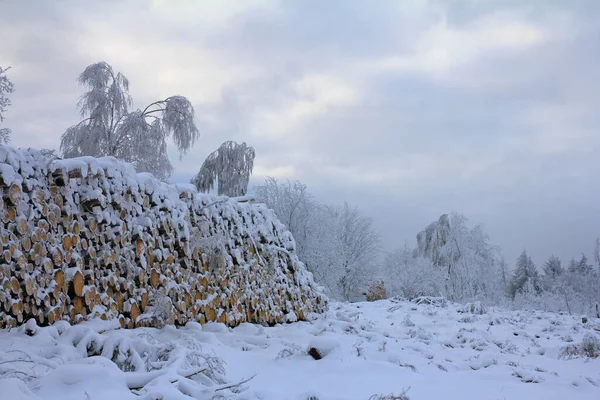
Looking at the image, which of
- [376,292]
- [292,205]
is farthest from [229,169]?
[376,292]

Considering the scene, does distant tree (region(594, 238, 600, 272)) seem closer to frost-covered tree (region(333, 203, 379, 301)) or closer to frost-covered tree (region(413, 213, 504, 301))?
frost-covered tree (region(413, 213, 504, 301))

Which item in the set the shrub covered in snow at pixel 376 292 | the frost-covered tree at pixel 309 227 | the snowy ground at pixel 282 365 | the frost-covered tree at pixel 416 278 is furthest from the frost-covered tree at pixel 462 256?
the snowy ground at pixel 282 365

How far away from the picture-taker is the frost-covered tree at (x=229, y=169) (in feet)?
58.1

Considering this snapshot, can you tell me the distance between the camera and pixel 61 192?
3.93 m

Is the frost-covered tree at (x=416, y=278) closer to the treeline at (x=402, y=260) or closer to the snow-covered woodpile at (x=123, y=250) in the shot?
the treeline at (x=402, y=260)

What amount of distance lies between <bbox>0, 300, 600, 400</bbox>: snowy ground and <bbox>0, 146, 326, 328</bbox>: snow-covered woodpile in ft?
0.97

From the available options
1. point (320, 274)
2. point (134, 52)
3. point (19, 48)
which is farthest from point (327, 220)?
point (19, 48)

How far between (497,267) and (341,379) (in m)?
23.1

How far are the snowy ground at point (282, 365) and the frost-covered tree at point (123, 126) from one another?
943 centimetres

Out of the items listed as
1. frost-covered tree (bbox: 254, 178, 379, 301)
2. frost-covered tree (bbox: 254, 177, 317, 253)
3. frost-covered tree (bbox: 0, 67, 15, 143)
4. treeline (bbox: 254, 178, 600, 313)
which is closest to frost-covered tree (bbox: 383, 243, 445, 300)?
treeline (bbox: 254, 178, 600, 313)

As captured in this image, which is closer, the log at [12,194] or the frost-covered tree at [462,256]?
the log at [12,194]

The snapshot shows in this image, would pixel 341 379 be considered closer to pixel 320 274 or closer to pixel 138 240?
pixel 138 240

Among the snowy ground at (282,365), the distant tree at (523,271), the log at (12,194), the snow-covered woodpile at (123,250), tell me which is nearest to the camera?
the snowy ground at (282,365)

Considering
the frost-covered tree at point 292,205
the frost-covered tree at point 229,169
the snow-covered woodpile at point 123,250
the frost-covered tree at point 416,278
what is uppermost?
the frost-covered tree at point 229,169
